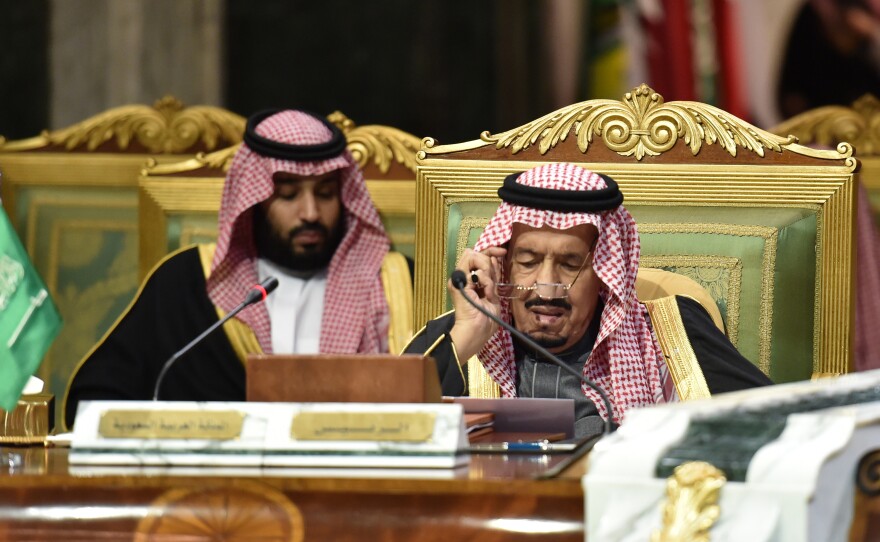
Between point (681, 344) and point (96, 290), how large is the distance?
239 cm

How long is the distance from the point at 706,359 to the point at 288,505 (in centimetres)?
168

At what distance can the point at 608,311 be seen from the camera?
390 centimetres

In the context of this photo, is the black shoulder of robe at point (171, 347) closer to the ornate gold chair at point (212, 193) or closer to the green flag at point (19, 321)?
the ornate gold chair at point (212, 193)

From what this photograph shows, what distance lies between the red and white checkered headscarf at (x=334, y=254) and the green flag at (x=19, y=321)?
1878 millimetres

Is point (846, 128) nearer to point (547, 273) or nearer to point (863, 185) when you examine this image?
point (863, 185)

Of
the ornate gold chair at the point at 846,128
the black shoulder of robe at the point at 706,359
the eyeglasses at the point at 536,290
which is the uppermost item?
the ornate gold chair at the point at 846,128

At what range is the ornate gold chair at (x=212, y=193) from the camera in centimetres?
518

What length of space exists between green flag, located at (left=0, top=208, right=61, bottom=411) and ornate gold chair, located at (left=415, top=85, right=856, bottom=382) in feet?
4.71

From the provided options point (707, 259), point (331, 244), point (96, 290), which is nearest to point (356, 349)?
point (331, 244)

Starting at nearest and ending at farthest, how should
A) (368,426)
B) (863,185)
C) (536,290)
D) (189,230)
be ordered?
1. (368,426)
2. (536,290)
3. (863,185)
4. (189,230)

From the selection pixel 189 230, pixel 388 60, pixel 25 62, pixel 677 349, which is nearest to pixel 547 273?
pixel 677 349

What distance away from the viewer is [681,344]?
3.92 meters

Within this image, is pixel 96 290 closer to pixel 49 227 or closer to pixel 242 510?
pixel 49 227

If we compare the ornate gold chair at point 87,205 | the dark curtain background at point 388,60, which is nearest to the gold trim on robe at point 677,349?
the ornate gold chair at point 87,205
